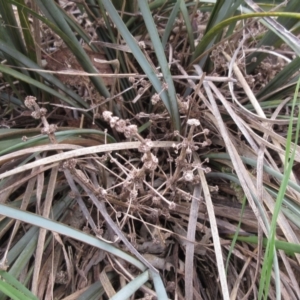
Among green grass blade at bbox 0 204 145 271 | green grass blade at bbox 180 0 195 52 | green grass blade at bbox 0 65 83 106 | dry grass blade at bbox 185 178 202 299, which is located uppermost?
green grass blade at bbox 180 0 195 52

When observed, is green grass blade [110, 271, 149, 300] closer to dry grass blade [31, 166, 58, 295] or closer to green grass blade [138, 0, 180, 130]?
dry grass blade [31, 166, 58, 295]

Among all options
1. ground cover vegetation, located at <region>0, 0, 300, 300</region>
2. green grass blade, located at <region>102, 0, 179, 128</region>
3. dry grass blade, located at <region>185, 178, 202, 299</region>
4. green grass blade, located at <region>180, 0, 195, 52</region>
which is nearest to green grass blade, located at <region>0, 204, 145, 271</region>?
ground cover vegetation, located at <region>0, 0, 300, 300</region>

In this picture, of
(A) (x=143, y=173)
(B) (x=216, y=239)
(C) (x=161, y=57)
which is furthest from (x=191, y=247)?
(C) (x=161, y=57)

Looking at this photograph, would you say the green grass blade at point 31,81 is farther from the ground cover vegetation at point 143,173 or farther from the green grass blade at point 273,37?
the green grass blade at point 273,37

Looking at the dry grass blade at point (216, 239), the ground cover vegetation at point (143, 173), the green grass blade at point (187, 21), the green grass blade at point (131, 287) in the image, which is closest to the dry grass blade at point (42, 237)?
the ground cover vegetation at point (143, 173)

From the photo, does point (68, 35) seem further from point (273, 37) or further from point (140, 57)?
point (273, 37)

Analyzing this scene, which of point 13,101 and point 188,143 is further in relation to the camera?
point 13,101

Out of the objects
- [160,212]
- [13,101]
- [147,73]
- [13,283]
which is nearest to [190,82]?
[147,73]

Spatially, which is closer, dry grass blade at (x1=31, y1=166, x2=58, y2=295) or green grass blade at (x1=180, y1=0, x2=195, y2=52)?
dry grass blade at (x1=31, y1=166, x2=58, y2=295)

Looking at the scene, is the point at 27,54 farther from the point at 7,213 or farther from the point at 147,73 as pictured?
the point at 7,213
